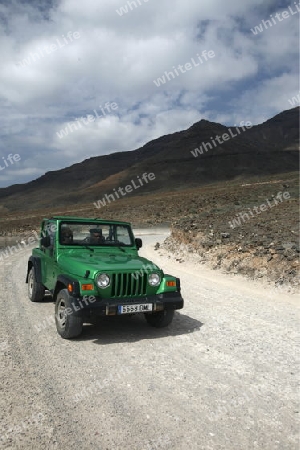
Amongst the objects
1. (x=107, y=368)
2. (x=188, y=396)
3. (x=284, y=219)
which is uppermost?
(x=107, y=368)

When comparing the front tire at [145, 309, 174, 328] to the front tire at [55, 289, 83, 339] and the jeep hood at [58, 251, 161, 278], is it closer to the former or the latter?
the jeep hood at [58, 251, 161, 278]

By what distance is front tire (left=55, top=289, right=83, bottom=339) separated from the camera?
5.77 meters

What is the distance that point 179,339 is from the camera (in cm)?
612

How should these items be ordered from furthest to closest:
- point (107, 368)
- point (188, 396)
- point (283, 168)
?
1. point (283, 168)
2. point (107, 368)
3. point (188, 396)

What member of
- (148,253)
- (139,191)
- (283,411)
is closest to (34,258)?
(283,411)

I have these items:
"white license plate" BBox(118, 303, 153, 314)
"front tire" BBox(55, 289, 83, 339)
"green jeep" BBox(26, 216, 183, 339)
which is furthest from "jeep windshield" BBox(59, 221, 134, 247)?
→ "white license plate" BBox(118, 303, 153, 314)

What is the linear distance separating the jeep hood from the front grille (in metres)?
0.10

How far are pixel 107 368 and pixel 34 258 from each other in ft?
14.6

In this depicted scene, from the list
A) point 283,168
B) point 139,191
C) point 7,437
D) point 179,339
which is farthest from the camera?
point 283,168

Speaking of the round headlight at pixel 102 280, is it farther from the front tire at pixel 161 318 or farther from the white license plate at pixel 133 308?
the front tire at pixel 161 318

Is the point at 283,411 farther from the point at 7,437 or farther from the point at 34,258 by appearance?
the point at 34,258

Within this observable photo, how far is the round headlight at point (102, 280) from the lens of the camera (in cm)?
573

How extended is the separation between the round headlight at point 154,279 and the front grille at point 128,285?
0.30ft

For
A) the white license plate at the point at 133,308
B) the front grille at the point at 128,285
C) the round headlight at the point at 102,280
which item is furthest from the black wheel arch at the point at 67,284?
the white license plate at the point at 133,308
